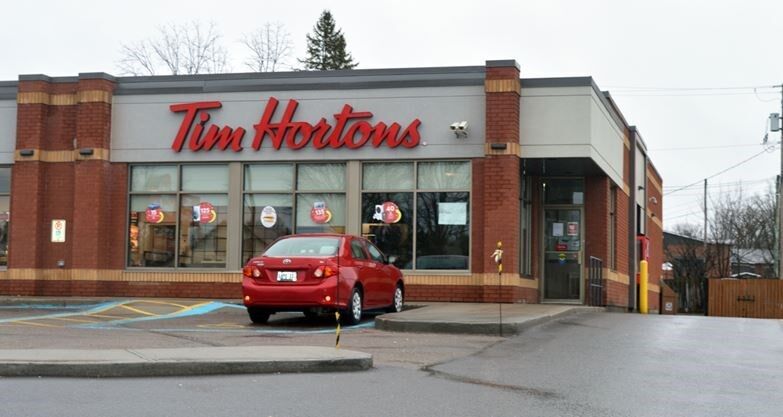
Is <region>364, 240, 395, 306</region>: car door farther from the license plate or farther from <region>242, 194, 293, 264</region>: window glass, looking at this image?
<region>242, 194, 293, 264</region>: window glass

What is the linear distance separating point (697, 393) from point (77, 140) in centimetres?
1706

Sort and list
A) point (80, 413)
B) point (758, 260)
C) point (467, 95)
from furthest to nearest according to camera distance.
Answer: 1. point (758, 260)
2. point (467, 95)
3. point (80, 413)

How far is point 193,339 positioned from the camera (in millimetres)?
12734

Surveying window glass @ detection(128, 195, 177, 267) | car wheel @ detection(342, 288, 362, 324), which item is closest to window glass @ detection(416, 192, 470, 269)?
car wheel @ detection(342, 288, 362, 324)

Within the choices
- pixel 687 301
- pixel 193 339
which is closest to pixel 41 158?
pixel 193 339

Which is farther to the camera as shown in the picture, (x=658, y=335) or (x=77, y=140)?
(x=77, y=140)

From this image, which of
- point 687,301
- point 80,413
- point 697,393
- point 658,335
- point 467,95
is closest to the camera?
point 80,413

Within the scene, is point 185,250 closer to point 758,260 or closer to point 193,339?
point 193,339

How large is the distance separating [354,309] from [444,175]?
256 inches

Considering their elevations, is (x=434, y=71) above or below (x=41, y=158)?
above

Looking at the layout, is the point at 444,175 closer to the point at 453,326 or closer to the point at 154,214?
the point at 154,214

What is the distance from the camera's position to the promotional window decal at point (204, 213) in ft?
71.3

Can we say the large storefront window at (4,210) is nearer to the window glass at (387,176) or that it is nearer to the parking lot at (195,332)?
the parking lot at (195,332)

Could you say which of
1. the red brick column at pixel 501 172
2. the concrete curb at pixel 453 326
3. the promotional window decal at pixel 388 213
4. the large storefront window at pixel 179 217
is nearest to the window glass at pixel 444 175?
the red brick column at pixel 501 172
